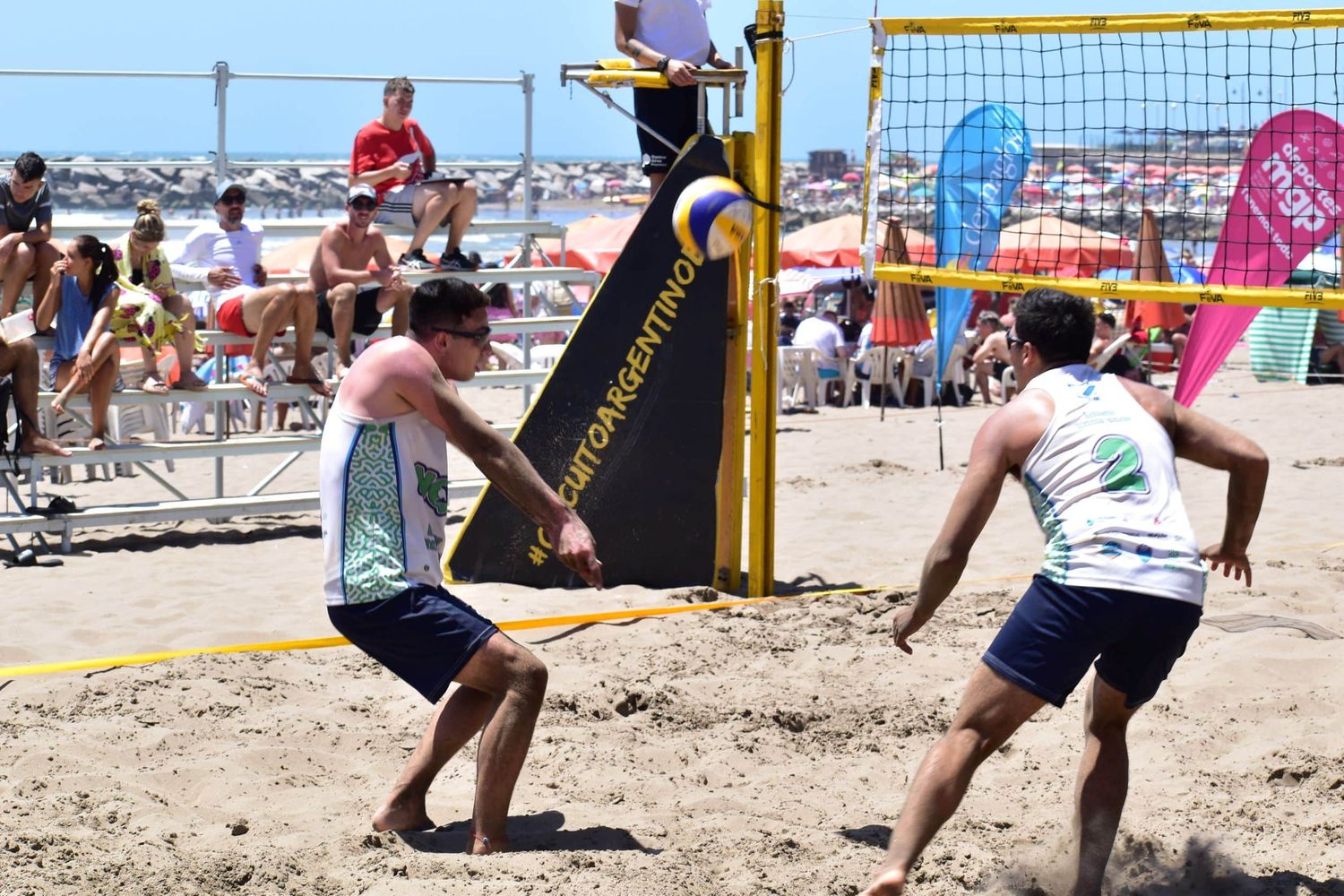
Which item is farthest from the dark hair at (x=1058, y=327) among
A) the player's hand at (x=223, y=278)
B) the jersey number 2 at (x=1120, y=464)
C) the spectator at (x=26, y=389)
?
the player's hand at (x=223, y=278)

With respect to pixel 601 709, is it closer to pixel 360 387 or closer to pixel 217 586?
pixel 360 387

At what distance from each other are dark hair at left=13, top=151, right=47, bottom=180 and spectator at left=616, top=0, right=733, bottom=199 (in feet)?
10.0

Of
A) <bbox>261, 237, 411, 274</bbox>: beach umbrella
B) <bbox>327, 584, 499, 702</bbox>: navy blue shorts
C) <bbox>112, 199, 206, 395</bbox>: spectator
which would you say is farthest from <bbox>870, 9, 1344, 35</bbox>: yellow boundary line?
<bbox>261, 237, 411, 274</bbox>: beach umbrella

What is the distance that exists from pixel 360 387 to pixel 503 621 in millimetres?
2345

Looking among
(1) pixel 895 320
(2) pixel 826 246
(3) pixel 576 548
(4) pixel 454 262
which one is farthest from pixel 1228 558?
(2) pixel 826 246

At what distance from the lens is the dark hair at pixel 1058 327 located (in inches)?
A: 127

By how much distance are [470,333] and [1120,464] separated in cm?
158

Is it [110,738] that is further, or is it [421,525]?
[110,738]

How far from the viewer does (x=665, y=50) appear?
6.33 meters

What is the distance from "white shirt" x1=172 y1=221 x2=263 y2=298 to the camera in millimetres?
8305

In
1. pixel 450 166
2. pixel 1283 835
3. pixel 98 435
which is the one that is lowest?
pixel 1283 835

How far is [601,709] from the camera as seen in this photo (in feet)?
15.4

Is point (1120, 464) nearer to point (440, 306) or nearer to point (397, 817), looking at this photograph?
point (440, 306)

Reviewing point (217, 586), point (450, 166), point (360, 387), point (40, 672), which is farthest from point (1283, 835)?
point (450, 166)
